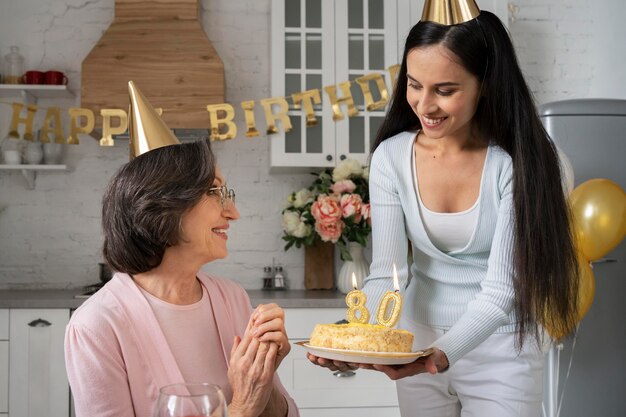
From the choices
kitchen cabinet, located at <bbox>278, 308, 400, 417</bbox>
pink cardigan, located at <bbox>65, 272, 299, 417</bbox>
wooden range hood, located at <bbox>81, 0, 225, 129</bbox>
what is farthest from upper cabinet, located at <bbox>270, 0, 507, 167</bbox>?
pink cardigan, located at <bbox>65, 272, 299, 417</bbox>

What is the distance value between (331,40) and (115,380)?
2.63m

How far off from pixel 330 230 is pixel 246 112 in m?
0.76

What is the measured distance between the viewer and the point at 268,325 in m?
1.44

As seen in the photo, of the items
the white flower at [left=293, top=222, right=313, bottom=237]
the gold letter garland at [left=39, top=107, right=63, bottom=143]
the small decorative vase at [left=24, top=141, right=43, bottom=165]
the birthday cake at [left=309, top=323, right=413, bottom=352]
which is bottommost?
the birthday cake at [left=309, top=323, right=413, bottom=352]

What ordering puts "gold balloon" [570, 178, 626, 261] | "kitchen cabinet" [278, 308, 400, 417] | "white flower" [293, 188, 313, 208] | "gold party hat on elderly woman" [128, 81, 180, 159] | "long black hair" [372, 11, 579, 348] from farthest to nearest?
"white flower" [293, 188, 313, 208] < "kitchen cabinet" [278, 308, 400, 417] < "gold balloon" [570, 178, 626, 261] < "long black hair" [372, 11, 579, 348] < "gold party hat on elderly woman" [128, 81, 180, 159]

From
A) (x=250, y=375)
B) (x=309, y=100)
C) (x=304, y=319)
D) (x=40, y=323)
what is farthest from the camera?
(x=309, y=100)

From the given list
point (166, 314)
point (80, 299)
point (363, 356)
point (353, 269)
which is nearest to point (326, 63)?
point (353, 269)

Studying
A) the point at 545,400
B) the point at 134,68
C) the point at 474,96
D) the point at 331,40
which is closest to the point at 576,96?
the point at 331,40

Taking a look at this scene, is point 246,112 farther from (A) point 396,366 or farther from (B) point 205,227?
(A) point 396,366

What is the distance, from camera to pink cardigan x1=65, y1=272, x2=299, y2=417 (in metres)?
1.41

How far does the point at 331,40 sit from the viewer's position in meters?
3.73

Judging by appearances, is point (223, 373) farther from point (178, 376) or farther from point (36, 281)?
point (36, 281)

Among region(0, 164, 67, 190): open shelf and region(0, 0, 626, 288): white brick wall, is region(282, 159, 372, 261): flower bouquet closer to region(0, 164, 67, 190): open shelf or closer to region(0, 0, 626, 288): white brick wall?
region(0, 0, 626, 288): white brick wall

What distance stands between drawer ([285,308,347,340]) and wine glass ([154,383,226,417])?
2.55m
